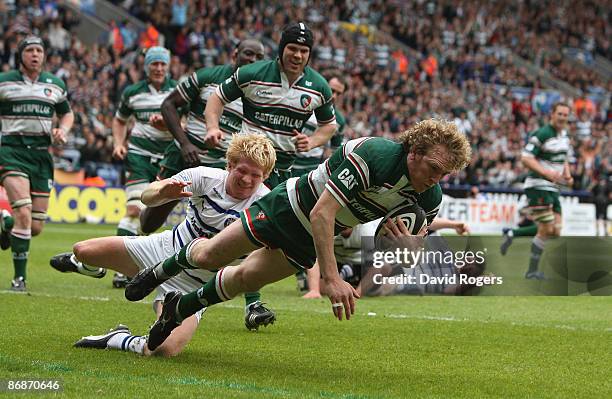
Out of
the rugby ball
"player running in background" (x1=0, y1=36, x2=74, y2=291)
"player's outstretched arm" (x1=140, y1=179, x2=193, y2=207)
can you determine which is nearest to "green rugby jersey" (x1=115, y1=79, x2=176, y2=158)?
"player running in background" (x1=0, y1=36, x2=74, y2=291)

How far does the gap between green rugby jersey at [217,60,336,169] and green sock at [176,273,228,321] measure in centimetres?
334

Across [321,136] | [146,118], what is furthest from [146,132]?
[321,136]

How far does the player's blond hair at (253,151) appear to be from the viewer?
6.88 m

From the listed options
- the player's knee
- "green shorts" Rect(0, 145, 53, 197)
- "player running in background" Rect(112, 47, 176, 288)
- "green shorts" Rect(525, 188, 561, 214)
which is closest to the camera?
the player's knee

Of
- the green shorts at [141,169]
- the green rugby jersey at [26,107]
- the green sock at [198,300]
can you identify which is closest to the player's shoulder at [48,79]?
the green rugby jersey at [26,107]

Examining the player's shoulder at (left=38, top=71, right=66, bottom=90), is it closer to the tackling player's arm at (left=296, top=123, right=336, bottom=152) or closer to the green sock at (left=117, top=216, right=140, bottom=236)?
the green sock at (left=117, top=216, right=140, bottom=236)

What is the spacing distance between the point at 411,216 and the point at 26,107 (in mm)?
6054

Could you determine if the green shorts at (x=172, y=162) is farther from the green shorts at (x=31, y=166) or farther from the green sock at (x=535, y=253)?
the green sock at (x=535, y=253)

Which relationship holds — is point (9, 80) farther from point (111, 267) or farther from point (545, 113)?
point (545, 113)

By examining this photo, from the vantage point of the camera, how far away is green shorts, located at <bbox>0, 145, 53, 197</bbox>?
11.1 meters

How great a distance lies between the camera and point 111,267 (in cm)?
735

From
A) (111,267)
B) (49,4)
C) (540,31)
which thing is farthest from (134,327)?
(540,31)

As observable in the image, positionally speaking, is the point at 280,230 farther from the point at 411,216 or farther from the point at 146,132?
the point at 146,132

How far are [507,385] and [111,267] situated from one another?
2961 mm
